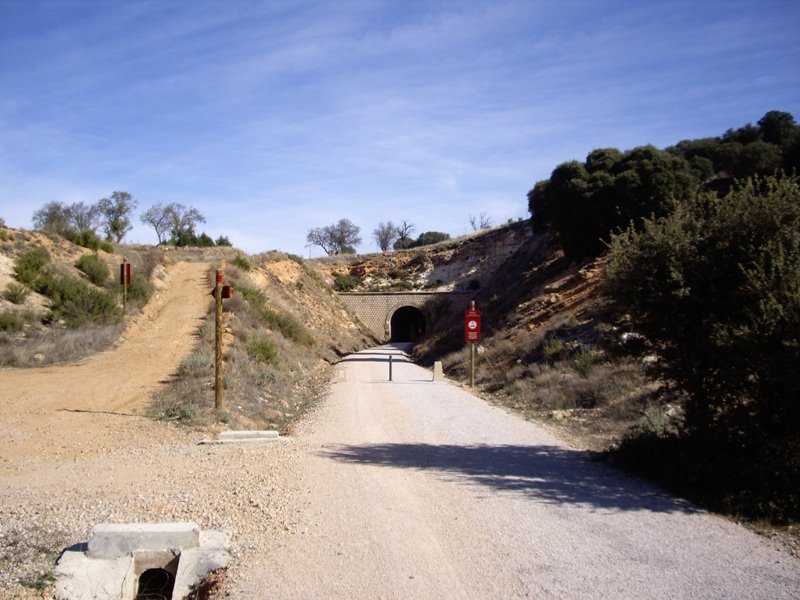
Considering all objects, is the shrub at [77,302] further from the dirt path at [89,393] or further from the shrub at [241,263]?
the shrub at [241,263]

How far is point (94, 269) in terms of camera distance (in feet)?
105

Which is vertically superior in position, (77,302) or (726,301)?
(77,302)

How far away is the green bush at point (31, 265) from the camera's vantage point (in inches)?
1069

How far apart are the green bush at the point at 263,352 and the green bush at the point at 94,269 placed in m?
11.6

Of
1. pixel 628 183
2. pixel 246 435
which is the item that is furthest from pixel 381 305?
pixel 246 435

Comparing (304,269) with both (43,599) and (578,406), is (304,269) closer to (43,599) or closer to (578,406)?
(578,406)

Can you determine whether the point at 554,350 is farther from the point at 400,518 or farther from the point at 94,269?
the point at 94,269

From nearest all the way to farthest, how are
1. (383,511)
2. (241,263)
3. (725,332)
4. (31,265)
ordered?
(383,511) → (725,332) → (31,265) → (241,263)

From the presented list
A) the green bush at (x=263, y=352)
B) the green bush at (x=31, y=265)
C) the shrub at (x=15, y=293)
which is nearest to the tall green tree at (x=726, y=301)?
the green bush at (x=263, y=352)

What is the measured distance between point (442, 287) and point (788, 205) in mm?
63360

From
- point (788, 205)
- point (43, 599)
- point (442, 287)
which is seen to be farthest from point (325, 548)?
point (442, 287)

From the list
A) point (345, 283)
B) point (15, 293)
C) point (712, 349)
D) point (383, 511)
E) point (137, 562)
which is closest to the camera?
point (137, 562)

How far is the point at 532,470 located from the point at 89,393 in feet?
39.8

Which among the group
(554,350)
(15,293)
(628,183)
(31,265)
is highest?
(628,183)
